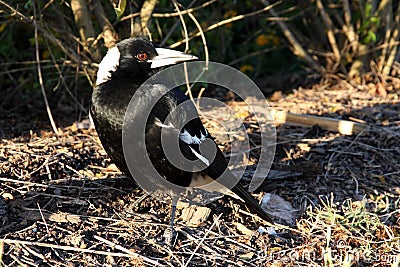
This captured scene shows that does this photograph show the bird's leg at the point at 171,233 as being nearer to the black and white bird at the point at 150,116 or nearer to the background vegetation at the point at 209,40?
the black and white bird at the point at 150,116

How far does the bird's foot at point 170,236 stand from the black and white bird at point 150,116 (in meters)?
0.13

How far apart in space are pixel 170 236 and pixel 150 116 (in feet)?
2.29

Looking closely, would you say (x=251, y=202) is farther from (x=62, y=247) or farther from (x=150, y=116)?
(x=62, y=247)

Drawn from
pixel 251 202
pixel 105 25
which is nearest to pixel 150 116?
pixel 251 202

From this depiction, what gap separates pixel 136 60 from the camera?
3734 millimetres

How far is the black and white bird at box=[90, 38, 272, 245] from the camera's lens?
3.42 metres

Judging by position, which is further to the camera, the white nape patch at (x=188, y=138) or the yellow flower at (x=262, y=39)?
the yellow flower at (x=262, y=39)

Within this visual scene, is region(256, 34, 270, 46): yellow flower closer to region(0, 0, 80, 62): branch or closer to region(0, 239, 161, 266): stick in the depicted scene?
region(0, 0, 80, 62): branch

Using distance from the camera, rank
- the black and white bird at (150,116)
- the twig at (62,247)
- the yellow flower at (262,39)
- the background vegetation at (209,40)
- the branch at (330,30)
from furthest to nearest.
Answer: the yellow flower at (262,39), the branch at (330,30), the background vegetation at (209,40), the black and white bird at (150,116), the twig at (62,247)

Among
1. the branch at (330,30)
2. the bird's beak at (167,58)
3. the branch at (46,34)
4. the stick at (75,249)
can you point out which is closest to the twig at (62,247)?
the stick at (75,249)

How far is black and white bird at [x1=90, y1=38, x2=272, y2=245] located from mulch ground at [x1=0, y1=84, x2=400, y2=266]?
0.78 ft

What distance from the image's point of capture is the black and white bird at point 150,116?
3422 mm

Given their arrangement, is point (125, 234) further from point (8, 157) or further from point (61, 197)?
point (8, 157)

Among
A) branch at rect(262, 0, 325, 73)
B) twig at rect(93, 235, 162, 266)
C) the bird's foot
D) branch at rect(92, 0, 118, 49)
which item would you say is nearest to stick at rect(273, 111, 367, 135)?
branch at rect(262, 0, 325, 73)
